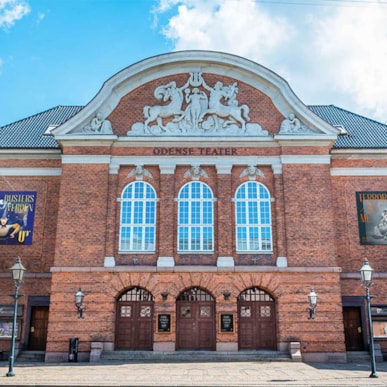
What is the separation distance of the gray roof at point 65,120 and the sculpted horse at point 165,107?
523 cm

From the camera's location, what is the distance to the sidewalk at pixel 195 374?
14.9 meters

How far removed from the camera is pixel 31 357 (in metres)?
22.5

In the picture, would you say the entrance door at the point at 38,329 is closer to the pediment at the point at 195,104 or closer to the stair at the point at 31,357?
the stair at the point at 31,357

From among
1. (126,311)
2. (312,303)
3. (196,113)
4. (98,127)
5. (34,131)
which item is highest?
(34,131)

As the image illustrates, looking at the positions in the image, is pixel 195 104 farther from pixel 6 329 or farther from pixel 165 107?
pixel 6 329

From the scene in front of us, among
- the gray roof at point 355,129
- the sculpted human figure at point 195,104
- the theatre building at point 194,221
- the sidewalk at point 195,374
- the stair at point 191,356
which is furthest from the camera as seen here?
the gray roof at point 355,129

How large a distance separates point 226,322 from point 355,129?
13991 mm

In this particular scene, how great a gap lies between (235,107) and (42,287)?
1307 cm

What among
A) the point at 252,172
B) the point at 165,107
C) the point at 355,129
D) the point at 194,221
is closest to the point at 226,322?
the point at 194,221

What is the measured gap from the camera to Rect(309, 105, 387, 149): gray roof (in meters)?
25.9

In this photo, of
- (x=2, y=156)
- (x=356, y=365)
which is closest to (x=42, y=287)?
(x=2, y=156)

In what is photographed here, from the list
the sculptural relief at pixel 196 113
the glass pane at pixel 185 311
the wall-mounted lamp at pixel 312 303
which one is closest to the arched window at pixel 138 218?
the sculptural relief at pixel 196 113

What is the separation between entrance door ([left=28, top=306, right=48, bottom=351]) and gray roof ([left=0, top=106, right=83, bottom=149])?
830 centimetres

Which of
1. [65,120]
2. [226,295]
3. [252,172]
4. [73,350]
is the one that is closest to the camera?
[73,350]
